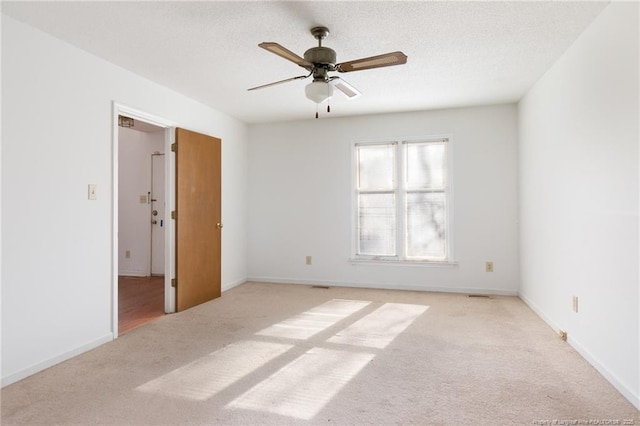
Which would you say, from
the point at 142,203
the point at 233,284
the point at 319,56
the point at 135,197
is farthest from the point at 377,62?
the point at 135,197

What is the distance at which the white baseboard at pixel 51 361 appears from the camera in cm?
246

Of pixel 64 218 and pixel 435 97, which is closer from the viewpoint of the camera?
pixel 64 218

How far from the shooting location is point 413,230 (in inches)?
204

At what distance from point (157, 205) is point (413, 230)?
4188 millimetres

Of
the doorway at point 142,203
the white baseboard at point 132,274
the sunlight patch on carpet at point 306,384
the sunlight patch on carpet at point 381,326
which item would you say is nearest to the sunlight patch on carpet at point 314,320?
the sunlight patch on carpet at point 381,326

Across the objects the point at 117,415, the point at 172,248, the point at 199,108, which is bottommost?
the point at 117,415

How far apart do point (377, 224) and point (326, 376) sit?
3.05 meters

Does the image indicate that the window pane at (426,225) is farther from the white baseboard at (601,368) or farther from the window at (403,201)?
the white baseboard at (601,368)

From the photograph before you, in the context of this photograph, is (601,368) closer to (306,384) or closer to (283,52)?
(306,384)

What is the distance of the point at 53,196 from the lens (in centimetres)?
278

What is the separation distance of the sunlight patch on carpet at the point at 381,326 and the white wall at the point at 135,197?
416cm

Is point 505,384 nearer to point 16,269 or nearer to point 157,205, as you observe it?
point 16,269

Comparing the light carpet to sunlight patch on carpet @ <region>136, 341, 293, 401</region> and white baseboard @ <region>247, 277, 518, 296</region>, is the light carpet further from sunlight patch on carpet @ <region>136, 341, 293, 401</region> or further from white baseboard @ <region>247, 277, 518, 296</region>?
white baseboard @ <region>247, 277, 518, 296</region>

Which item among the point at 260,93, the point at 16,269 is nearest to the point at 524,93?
the point at 260,93
